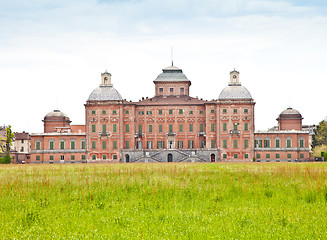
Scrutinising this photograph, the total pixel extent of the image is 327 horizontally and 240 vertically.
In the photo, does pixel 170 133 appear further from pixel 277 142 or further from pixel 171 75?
pixel 277 142

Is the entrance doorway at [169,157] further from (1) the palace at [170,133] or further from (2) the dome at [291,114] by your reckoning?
(2) the dome at [291,114]

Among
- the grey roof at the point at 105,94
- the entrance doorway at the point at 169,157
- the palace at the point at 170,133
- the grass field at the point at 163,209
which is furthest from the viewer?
the grey roof at the point at 105,94

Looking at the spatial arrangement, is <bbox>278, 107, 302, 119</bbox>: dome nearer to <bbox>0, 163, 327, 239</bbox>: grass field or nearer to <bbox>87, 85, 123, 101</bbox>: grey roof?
<bbox>87, 85, 123, 101</bbox>: grey roof

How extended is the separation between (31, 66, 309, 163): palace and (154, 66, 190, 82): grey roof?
4.71 meters

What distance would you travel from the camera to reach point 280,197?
1485 cm

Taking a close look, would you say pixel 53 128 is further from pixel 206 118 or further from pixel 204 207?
pixel 204 207

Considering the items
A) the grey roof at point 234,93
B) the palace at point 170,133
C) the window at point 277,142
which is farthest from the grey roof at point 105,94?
the window at point 277,142

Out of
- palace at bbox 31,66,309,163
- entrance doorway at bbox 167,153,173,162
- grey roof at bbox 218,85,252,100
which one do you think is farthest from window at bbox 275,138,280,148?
entrance doorway at bbox 167,153,173,162

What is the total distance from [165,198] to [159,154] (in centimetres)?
5343

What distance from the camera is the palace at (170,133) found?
71562 millimetres

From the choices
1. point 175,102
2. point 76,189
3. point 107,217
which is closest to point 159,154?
point 175,102

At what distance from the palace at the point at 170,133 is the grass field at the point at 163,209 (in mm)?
52992

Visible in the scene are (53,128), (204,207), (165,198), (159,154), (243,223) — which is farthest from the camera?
(53,128)

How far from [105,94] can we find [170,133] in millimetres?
13473
